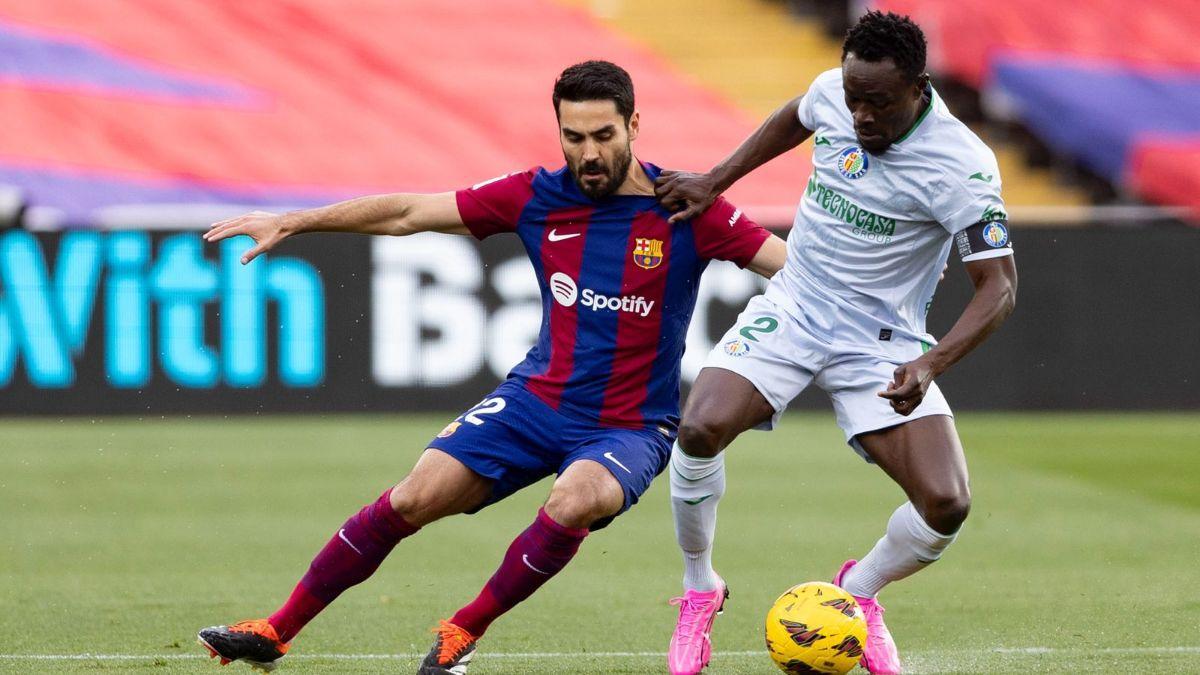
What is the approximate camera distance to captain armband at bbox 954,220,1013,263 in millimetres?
5543

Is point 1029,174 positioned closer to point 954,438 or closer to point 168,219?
point 168,219

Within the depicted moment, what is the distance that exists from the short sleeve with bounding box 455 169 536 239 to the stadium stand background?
8.58m

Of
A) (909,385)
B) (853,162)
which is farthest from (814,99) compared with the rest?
(909,385)

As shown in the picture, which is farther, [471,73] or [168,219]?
[471,73]

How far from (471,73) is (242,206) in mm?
4838

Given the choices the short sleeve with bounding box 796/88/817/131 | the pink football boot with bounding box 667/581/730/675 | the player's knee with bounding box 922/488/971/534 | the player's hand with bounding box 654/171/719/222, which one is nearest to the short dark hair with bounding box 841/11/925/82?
the short sleeve with bounding box 796/88/817/131

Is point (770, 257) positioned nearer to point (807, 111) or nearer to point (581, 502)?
point (807, 111)

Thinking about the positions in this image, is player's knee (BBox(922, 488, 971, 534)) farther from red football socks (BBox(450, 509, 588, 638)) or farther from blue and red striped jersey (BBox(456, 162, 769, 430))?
red football socks (BBox(450, 509, 588, 638))

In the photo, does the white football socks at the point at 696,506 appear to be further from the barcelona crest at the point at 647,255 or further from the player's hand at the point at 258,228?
the player's hand at the point at 258,228

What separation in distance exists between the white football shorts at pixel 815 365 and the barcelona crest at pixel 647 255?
1.38 feet

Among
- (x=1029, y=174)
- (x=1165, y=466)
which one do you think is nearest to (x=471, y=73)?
(x=1029, y=174)

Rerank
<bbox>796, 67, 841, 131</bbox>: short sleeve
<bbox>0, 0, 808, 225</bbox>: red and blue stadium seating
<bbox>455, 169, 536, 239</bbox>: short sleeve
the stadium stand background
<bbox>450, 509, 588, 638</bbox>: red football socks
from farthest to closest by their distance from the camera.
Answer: <bbox>0, 0, 808, 225</bbox>: red and blue stadium seating
the stadium stand background
<bbox>796, 67, 841, 131</bbox>: short sleeve
<bbox>455, 169, 536, 239</bbox>: short sleeve
<bbox>450, 509, 588, 638</bbox>: red football socks

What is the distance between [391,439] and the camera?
1345 centimetres

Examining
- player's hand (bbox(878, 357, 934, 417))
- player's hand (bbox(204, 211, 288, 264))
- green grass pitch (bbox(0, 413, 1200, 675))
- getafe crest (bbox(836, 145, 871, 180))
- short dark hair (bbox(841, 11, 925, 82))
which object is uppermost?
short dark hair (bbox(841, 11, 925, 82))
